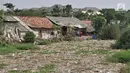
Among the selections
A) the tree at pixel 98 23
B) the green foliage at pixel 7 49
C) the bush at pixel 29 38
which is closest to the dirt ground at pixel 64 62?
the green foliage at pixel 7 49

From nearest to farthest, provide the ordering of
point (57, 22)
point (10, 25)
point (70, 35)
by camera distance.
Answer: point (10, 25) → point (70, 35) → point (57, 22)

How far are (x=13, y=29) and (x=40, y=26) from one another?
9.24 m

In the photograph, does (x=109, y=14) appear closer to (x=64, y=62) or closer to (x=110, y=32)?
(x=110, y=32)

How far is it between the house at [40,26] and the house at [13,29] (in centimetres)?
456

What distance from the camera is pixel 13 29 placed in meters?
48.7

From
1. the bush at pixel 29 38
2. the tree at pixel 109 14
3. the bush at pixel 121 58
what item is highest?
the bush at pixel 121 58

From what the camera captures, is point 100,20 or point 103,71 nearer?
point 103,71

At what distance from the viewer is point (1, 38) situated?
40.1 metres

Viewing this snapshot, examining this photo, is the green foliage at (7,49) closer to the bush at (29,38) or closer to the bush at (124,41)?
the bush at (29,38)

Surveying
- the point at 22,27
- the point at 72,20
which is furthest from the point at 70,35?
the point at 72,20

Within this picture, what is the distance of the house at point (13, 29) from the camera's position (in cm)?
4586

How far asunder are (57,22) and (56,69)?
46.8 m

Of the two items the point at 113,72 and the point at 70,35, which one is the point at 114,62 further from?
the point at 70,35

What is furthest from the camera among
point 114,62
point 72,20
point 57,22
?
point 72,20
